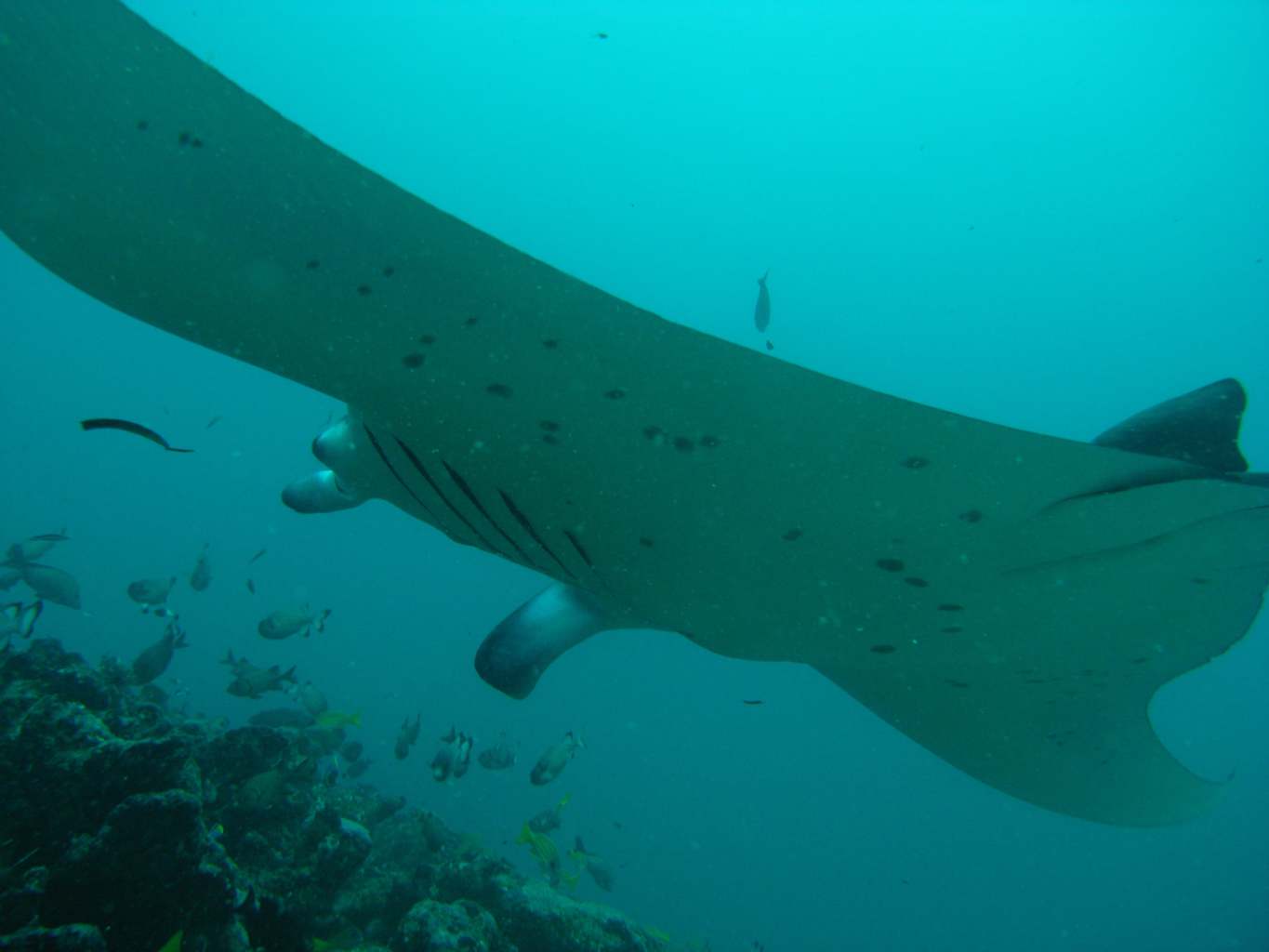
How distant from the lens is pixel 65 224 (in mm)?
1573

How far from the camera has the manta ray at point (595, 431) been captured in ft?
4.81

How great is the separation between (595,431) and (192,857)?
2.92m

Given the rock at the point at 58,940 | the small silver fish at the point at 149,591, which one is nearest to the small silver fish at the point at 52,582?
the small silver fish at the point at 149,591

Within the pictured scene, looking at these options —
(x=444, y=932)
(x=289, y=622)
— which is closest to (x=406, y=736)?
(x=289, y=622)

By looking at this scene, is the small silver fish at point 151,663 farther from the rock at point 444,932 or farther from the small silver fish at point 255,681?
the rock at point 444,932

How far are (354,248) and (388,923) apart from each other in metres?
5.42

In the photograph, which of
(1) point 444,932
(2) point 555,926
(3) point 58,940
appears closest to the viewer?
(3) point 58,940

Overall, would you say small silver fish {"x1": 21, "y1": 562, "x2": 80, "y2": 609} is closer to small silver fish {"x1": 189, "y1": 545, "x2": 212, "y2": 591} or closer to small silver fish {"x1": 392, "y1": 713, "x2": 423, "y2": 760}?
small silver fish {"x1": 189, "y1": 545, "x2": 212, "y2": 591}

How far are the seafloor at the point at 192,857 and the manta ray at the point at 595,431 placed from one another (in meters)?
1.81

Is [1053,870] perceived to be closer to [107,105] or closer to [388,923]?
[388,923]

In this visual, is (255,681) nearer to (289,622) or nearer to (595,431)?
(289,622)

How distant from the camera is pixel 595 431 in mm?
1895

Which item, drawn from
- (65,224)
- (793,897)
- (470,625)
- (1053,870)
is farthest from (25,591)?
(1053,870)

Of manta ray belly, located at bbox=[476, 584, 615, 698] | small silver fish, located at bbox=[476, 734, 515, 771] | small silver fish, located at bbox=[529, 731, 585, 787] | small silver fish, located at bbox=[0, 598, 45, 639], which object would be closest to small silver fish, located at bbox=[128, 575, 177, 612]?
small silver fish, located at bbox=[0, 598, 45, 639]
